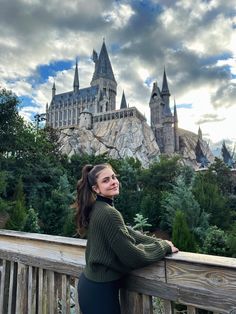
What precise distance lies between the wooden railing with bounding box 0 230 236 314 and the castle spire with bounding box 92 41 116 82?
266 ft

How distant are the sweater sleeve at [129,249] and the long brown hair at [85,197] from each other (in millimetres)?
268

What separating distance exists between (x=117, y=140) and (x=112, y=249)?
58204 mm

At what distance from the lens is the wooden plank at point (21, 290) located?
2232mm

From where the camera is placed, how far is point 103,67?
8094cm

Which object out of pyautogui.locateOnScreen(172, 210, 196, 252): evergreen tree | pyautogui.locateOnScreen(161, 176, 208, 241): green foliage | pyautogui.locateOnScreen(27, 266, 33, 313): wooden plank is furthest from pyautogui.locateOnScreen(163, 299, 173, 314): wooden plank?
pyautogui.locateOnScreen(161, 176, 208, 241): green foliage

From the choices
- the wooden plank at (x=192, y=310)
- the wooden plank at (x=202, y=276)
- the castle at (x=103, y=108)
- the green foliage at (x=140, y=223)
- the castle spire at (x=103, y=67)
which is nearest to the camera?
the wooden plank at (x=202, y=276)

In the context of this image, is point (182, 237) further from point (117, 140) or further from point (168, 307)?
point (117, 140)

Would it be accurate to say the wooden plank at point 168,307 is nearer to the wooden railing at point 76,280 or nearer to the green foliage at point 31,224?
the wooden railing at point 76,280

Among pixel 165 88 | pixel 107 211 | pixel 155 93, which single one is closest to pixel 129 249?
pixel 107 211

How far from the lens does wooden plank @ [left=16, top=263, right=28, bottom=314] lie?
223 centimetres

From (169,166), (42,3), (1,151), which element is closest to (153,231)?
(169,166)

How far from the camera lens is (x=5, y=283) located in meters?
2.50

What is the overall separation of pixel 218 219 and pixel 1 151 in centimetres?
1754

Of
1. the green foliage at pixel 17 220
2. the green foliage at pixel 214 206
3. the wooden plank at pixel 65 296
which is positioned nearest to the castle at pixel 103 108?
the green foliage at pixel 214 206
